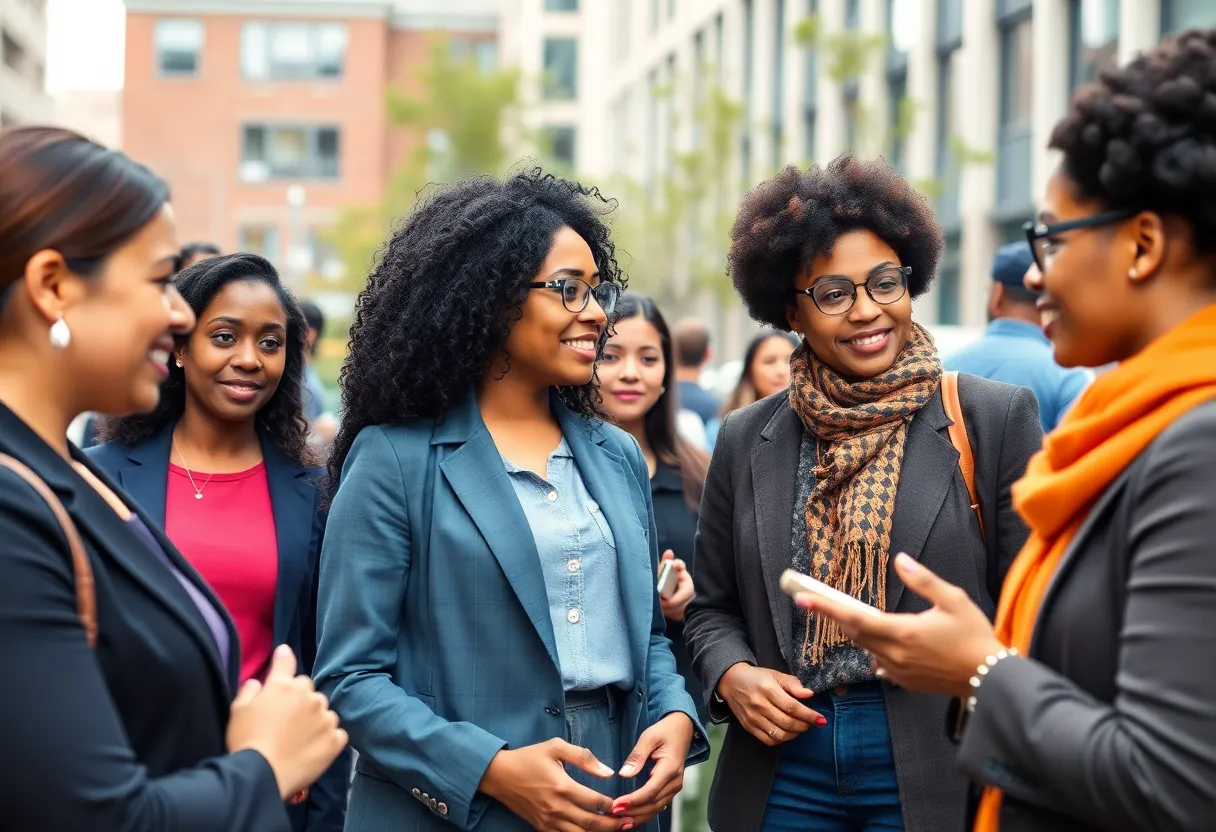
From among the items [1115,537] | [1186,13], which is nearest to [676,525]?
[1115,537]

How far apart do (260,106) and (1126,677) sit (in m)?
62.5

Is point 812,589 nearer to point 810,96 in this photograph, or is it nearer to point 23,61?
point 810,96

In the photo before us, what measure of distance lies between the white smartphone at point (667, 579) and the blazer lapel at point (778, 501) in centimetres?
89

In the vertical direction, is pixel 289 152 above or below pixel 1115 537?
above

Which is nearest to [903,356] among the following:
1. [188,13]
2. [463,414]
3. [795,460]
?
[795,460]

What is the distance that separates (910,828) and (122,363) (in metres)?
2.08

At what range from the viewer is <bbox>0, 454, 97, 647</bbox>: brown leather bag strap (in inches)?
81.1

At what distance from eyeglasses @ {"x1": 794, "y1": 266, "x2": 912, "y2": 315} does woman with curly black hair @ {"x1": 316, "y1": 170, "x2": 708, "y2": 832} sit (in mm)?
556

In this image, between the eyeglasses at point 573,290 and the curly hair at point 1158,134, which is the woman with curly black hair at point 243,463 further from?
the curly hair at point 1158,134

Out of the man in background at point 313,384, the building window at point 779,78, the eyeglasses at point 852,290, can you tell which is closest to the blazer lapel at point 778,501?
the eyeglasses at point 852,290

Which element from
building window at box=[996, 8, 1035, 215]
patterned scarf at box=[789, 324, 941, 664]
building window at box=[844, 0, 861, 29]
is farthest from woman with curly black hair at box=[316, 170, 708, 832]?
building window at box=[844, 0, 861, 29]

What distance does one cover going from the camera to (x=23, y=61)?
146 ft

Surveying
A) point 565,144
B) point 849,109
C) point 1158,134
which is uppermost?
point 565,144

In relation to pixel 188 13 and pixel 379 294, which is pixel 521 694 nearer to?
pixel 379 294
